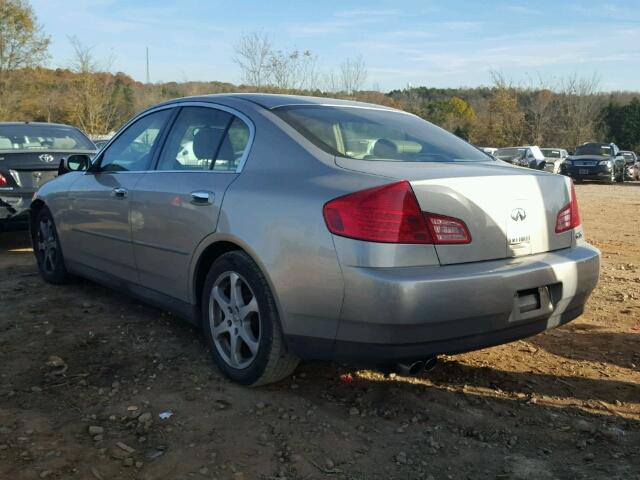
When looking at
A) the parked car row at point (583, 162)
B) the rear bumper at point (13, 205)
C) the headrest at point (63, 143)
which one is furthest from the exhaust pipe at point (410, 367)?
the parked car row at point (583, 162)

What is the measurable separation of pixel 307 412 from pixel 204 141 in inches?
66.1

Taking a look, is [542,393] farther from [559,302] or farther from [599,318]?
[599,318]

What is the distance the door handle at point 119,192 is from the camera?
403 cm

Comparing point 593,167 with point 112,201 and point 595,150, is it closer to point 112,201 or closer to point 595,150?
point 595,150

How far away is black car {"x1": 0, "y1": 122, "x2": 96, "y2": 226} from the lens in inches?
264

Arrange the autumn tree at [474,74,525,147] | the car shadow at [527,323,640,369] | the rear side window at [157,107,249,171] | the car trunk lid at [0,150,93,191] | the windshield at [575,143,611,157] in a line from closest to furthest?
the rear side window at [157,107,249,171] → the car shadow at [527,323,640,369] → the car trunk lid at [0,150,93,191] → the windshield at [575,143,611,157] → the autumn tree at [474,74,525,147]

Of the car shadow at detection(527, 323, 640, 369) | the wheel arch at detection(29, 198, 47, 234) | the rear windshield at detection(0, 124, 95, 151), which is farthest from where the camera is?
the rear windshield at detection(0, 124, 95, 151)

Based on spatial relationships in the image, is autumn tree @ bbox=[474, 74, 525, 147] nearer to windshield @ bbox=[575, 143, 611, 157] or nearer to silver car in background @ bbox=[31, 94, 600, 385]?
windshield @ bbox=[575, 143, 611, 157]

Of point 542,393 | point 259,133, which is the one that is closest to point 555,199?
point 542,393

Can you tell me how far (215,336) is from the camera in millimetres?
3391

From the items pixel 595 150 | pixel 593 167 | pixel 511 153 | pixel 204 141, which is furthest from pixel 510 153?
pixel 204 141

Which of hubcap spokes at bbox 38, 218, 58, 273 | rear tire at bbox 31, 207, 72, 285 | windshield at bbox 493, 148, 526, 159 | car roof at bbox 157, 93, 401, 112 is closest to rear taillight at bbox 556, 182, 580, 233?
car roof at bbox 157, 93, 401, 112

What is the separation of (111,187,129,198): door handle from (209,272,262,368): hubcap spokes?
1.13 meters

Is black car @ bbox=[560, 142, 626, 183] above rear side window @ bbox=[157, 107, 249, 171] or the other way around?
the other way around
